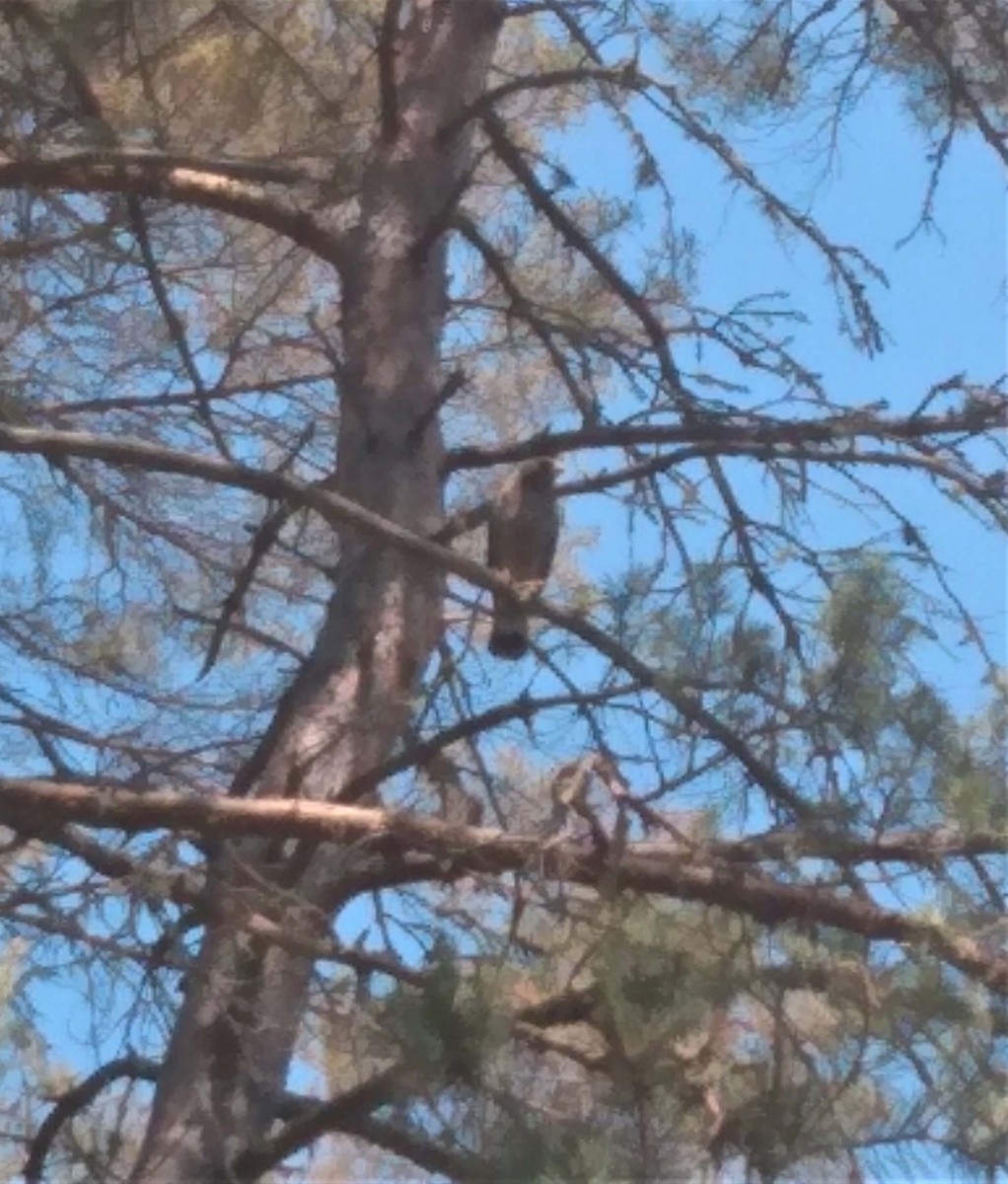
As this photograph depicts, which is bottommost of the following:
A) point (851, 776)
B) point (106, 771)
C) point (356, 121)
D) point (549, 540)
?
point (851, 776)

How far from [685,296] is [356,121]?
100 centimetres

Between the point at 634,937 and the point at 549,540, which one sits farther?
the point at 549,540

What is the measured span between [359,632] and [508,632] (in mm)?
296

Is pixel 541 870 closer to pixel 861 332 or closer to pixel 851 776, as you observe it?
pixel 851 776

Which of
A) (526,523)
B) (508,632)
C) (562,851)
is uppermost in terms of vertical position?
(526,523)

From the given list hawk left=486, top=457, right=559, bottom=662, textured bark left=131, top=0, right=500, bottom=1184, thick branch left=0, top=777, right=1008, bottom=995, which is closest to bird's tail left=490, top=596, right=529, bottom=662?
textured bark left=131, top=0, right=500, bottom=1184

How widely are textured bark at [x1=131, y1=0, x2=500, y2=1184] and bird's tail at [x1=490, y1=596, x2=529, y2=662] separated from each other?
A: 0.43ft

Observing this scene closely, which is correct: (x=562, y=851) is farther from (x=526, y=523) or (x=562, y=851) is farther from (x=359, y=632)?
(x=526, y=523)

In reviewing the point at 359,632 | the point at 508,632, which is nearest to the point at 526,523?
the point at 508,632

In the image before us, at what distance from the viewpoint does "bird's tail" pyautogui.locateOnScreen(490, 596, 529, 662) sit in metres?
4.15

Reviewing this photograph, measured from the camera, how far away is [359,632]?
4.23 m

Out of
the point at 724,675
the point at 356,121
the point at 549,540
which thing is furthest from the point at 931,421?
the point at 356,121

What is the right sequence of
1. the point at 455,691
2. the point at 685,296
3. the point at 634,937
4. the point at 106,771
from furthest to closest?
the point at 685,296
the point at 106,771
the point at 455,691
the point at 634,937

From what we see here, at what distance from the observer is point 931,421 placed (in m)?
4.07
